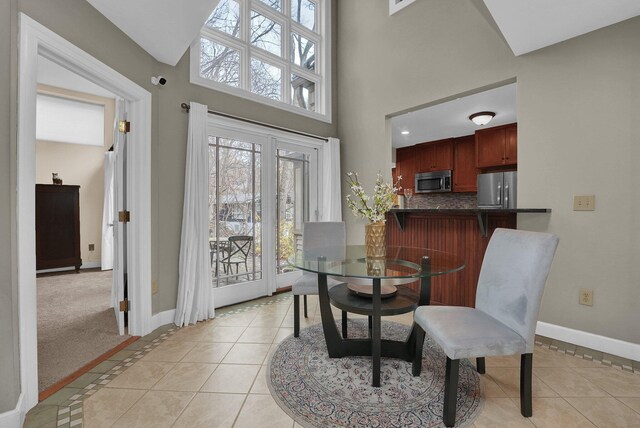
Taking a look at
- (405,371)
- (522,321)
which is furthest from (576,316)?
(405,371)

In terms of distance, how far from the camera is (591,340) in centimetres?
229

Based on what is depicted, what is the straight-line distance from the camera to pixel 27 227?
1.56 metres

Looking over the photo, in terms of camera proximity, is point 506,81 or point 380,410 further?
point 506,81

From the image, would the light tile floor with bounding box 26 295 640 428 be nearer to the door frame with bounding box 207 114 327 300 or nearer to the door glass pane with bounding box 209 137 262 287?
the door glass pane with bounding box 209 137 262 287

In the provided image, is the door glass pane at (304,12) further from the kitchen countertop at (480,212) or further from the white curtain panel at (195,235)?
the kitchen countertop at (480,212)

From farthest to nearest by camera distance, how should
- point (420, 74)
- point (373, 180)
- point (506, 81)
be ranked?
point (373, 180), point (420, 74), point (506, 81)

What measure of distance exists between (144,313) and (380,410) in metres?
2.09

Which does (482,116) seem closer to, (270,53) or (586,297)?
(586,297)

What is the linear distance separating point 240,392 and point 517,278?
1.72 meters

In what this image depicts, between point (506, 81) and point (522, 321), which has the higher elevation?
point (506, 81)

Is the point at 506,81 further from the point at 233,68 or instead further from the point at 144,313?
the point at 144,313

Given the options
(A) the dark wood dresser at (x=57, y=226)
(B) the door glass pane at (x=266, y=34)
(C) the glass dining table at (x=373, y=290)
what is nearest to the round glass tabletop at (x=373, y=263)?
(C) the glass dining table at (x=373, y=290)

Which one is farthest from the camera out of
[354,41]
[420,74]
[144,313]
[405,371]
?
[354,41]

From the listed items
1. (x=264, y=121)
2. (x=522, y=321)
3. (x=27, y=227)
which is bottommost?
(x=522, y=321)
